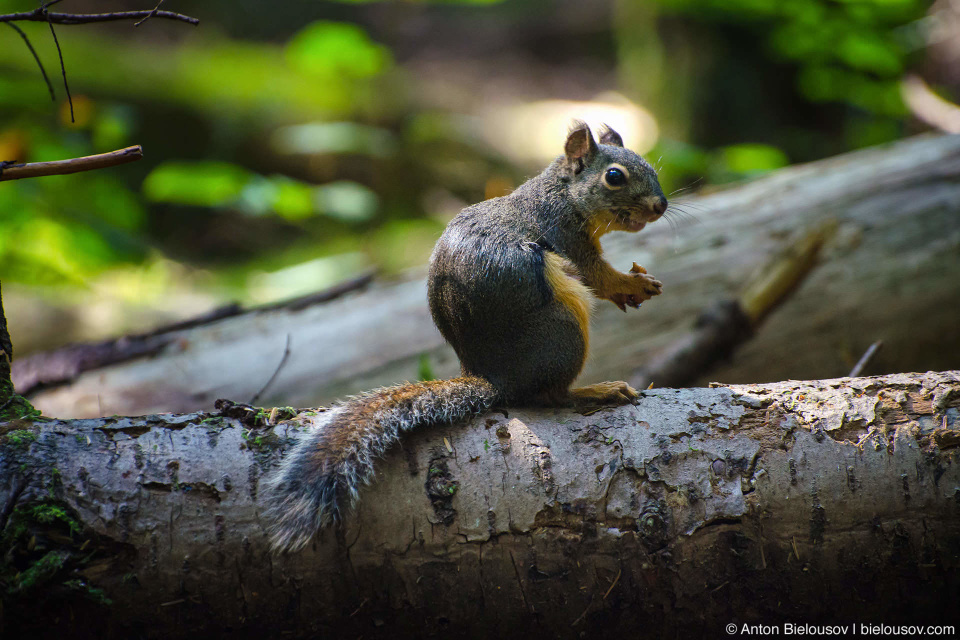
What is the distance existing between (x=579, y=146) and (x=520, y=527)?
1174mm

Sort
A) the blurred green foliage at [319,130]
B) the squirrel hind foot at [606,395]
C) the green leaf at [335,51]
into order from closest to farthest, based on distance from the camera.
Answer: the squirrel hind foot at [606,395] < the blurred green foliage at [319,130] < the green leaf at [335,51]

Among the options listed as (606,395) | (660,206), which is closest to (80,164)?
(606,395)

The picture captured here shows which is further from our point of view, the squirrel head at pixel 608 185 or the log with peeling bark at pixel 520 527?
the squirrel head at pixel 608 185

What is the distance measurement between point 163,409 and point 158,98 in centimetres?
486

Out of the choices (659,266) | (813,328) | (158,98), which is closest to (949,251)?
(813,328)

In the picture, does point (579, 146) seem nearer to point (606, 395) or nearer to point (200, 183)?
point (606, 395)

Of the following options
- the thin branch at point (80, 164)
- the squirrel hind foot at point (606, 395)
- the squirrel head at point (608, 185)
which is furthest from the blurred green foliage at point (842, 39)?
the thin branch at point (80, 164)

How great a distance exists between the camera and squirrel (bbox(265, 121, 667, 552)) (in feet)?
4.63

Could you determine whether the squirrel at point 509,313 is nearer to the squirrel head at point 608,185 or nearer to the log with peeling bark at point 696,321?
the squirrel head at point 608,185

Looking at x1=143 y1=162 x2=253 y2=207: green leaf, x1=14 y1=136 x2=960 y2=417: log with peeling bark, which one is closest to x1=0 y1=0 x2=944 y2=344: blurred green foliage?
x1=143 y1=162 x2=253 y2=207: green leaf

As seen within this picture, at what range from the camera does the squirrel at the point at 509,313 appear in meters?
1.41

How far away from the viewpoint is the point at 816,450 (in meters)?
1.52

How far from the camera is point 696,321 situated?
9.75ft

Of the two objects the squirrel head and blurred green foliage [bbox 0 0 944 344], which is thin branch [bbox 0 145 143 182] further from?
blurred green foliage [bbox 0 0 944 344]
